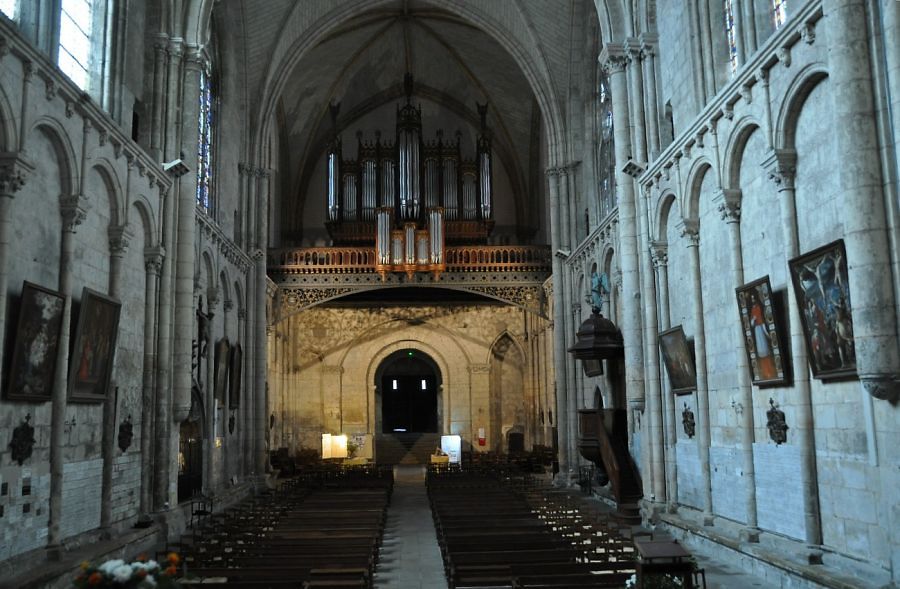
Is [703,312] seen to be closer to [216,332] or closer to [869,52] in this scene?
[869,52]

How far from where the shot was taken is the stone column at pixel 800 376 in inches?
383

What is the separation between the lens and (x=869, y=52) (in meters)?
8.16

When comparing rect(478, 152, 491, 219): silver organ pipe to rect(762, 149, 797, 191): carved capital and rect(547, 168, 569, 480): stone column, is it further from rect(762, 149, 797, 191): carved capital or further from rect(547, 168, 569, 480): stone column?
rect(762, 149, 797, 191): carved capital

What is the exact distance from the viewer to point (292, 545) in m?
11.4

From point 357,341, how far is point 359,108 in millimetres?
9404

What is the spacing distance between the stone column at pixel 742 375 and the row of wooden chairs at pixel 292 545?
5.26m

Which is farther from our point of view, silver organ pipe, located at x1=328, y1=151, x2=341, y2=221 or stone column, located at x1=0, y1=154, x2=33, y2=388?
silver organ pipe, located at x1=328, y1=151, x2=341, y2=221

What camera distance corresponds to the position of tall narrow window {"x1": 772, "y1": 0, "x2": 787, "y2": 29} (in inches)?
432

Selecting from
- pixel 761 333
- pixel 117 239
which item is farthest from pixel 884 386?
pixel 117 239

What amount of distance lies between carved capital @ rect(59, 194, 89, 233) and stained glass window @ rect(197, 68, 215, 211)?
779 centimetres

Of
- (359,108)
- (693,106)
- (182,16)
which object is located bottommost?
(693,106)

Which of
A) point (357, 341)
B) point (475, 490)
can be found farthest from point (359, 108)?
point (475, 490)

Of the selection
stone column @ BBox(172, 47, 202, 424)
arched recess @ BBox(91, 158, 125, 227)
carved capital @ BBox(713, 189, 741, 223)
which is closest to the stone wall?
stone column @ BBox(172, 47, 202, 424)

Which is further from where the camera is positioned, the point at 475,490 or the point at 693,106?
the point at 475,490
